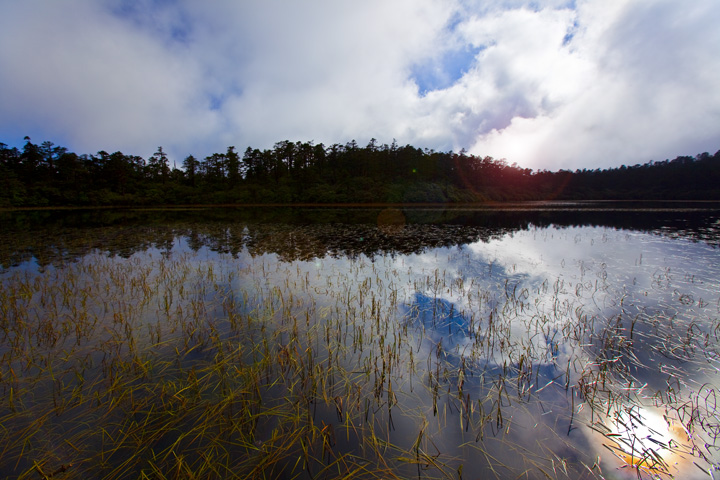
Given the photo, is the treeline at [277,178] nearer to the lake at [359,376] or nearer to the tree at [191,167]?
the tree at [191,167]

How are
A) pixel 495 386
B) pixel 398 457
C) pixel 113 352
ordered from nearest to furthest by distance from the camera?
pixel 398 457
pixel 495 386
pixel 113 352

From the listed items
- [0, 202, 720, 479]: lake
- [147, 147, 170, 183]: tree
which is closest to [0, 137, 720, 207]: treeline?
[147, 147, 170, 183]: tree

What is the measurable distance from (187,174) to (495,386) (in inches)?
3940

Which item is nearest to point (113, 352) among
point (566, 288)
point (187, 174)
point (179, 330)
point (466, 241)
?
point (179, 330)

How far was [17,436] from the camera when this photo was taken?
319 centimetres

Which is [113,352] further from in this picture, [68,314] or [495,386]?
[495,386]

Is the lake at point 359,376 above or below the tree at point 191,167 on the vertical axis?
below

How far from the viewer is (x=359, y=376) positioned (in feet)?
14.8

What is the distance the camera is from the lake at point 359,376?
121 inches

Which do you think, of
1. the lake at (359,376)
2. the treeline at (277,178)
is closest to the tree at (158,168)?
the treeline at (277,178)

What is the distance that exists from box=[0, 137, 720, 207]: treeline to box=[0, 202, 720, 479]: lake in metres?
61.5

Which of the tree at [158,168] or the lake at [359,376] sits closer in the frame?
the lake at [359,376]

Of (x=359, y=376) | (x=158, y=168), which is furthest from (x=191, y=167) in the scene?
(x=359, y=376)

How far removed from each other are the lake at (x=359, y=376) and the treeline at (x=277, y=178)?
61458 mm
